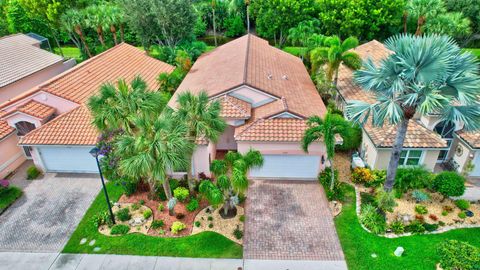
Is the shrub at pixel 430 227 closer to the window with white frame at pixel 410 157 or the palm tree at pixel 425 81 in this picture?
the window with white frame at pixel 410 157

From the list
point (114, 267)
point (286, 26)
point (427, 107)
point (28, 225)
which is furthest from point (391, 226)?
point (286, 26)

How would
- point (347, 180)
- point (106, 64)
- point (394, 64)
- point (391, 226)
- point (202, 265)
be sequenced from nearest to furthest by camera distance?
point (394, 64) → point (202, 265) → point (391, 226) → point (347, 180) → point (106, 64)

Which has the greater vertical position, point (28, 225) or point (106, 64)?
point (106, 64)

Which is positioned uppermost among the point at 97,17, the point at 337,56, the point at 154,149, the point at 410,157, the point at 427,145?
the point at 97,17

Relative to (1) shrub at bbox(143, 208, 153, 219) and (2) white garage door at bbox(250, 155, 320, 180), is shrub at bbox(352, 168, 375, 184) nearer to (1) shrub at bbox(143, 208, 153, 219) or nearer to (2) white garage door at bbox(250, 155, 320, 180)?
(2) white garage door at bbox(250, 155, 320, 180)

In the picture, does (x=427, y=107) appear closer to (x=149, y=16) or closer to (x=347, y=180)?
(x=347, y=180)

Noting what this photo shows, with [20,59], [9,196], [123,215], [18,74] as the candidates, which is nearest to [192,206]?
[123,215]

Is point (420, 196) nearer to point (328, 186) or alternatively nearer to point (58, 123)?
point (328, 186)

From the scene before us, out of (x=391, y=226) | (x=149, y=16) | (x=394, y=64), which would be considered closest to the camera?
(x=394, y=64)
